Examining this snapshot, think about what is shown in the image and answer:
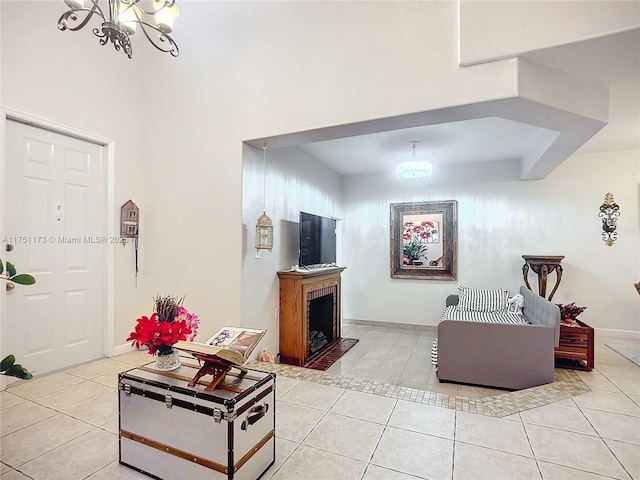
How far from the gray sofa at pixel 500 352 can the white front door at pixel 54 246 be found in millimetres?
3668

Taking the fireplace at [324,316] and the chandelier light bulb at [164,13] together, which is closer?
the chandelier light bulb at [164,13]

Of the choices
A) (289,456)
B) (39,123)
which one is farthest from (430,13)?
(39,123)

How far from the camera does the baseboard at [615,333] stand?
4.51 metres

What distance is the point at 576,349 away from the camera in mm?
3465

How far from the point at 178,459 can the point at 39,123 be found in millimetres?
3052

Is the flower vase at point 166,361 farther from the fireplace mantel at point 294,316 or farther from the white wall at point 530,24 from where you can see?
the white wall at point 530,24

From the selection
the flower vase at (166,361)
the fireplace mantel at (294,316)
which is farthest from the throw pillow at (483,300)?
the flower vase at (166,361)

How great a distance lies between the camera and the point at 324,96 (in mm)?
2846

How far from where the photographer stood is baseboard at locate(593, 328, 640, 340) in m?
4.51

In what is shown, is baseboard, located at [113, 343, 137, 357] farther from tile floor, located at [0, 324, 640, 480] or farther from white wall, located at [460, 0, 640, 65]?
white wall, located at [460, 0, 640, 65]

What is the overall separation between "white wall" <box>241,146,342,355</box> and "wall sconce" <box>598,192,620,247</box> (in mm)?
4143

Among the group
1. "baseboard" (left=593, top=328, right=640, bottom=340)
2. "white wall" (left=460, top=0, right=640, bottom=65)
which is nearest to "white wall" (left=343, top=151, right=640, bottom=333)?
"baseboard" (left=593, top=328, right=640, bottom=340)

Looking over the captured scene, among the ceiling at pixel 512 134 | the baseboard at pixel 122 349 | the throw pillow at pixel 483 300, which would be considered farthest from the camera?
the throw pillow at pixel 483 300

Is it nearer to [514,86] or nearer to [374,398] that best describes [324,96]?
[514,86]
